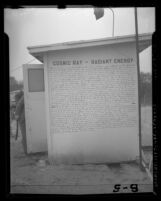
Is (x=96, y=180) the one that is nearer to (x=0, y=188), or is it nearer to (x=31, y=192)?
(x=31, y=192)

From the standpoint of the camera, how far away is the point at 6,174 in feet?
8.13

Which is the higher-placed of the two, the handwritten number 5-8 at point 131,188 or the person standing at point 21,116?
the person standing at point 21,116

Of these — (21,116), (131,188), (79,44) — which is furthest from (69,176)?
(79,44)

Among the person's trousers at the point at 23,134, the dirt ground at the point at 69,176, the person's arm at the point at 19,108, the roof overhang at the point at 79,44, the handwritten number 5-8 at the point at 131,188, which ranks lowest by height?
the handwritten number 5-8 at the point at 131,188

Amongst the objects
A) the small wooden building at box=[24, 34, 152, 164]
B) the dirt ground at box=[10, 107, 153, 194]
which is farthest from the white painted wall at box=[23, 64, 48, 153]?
the dirt ground at box=[10, 107, 153, 194]

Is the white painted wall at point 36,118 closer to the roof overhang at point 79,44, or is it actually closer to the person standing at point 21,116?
the person standing at point 21,116

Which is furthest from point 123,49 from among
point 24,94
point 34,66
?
point 24,94

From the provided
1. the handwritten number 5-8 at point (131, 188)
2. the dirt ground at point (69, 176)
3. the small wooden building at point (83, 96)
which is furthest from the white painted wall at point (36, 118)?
the handwritten number 5-8 at point (131, 188)

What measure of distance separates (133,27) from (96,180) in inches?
69.4

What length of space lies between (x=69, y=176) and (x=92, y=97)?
922 millimetres

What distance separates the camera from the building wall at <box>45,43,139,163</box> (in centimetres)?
255

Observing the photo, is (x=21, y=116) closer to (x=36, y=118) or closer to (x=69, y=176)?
(x=36, y=118)

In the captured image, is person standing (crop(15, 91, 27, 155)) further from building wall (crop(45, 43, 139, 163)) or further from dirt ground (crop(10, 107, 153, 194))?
building wall (crop(45, 43, 139, 163))

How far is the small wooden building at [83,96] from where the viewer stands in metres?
2.55
